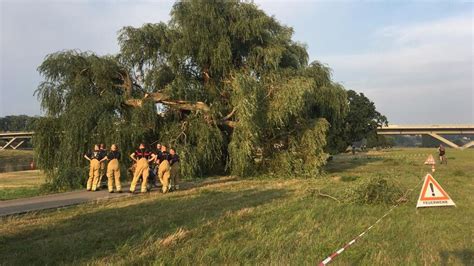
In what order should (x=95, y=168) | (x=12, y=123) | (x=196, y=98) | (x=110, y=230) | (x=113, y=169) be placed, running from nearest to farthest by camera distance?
1. (x=110, y=230)
2. (x=113, y=169)
3. (x=95, y=168)
4. (x=196, y=98)
5. (x=12, y=123)

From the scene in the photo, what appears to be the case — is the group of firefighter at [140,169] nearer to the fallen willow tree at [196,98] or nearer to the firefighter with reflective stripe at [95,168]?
the firefighter with reflective stripe at [95,168]

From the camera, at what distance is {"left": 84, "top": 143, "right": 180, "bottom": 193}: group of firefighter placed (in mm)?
17453

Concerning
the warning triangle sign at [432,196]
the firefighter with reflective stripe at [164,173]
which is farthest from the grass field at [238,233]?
the firefighter with reflective stripe at [164,173]

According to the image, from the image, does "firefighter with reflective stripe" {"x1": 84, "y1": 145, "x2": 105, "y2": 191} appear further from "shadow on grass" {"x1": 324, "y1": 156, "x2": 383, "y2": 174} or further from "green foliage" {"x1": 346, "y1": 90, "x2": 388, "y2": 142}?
"green foliage" {"x1": 346, "y1": 90, "x2": 388, "y2": 142}

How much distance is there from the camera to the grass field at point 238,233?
7.84 meters

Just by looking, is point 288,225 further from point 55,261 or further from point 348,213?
point 55,261

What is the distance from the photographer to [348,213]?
492 inches

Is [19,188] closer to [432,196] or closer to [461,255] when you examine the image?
[432,196]

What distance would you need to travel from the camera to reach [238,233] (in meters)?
9.75

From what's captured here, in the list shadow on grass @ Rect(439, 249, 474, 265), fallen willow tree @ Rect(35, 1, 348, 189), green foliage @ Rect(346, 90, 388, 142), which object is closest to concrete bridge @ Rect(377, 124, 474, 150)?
green foliage @ Rect(346, 90, 388, 142)

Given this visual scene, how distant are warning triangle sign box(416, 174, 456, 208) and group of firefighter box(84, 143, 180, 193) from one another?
27.9 ft

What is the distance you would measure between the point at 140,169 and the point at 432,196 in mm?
9421

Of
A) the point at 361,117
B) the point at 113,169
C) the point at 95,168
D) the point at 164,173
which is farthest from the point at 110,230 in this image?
the point at 361,117

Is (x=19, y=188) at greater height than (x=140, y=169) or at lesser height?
lesser
